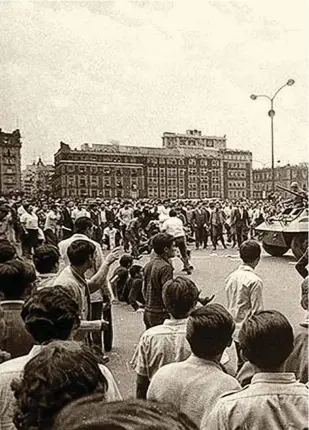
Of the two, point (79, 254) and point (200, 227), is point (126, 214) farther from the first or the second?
point (79, 254)

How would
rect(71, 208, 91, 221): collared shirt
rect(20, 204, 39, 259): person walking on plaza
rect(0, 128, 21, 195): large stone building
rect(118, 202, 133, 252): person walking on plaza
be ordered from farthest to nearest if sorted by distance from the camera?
rect(118, 202, 133, 252): person walking on plaza, rect(71, 208, 91, 221): collared shirt, rect(20, 204, 39, 259): person walking on plaza, rect(0, 128, 21, 195): large stone building

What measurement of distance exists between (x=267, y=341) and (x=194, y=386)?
0.17 m

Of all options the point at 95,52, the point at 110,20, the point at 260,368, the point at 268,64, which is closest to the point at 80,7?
the point at 110,20

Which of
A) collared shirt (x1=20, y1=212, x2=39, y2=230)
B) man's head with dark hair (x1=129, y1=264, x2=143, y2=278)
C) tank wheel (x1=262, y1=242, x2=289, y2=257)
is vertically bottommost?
tank wheel (x1=262, y1=242, x2=289, y2=257)

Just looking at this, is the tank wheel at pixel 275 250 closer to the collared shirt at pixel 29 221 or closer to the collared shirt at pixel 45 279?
the collared shirt at pixel 29 221

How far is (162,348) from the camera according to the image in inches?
59.3

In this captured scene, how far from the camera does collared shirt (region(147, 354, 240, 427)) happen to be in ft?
3.84

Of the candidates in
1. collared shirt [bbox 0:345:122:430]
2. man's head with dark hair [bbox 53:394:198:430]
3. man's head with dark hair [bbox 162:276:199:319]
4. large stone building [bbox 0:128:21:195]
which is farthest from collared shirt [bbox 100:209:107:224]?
man's head with dark hair [bbox 53:394:198:430]

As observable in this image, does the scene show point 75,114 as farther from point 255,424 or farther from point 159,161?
point 255,424

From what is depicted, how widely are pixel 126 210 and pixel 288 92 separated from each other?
515 centimetres

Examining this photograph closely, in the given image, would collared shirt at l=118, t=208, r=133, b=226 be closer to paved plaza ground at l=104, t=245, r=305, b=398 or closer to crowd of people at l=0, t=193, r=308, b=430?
paved plaza ground at l=104, t=245, r=305, b=398

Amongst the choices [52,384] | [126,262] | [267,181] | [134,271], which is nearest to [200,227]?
[267,181]

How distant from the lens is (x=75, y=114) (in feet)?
13.2

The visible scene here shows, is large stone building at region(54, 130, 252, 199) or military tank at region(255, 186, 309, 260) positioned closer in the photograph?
large stone building at region(54, 130, 252, 199)
